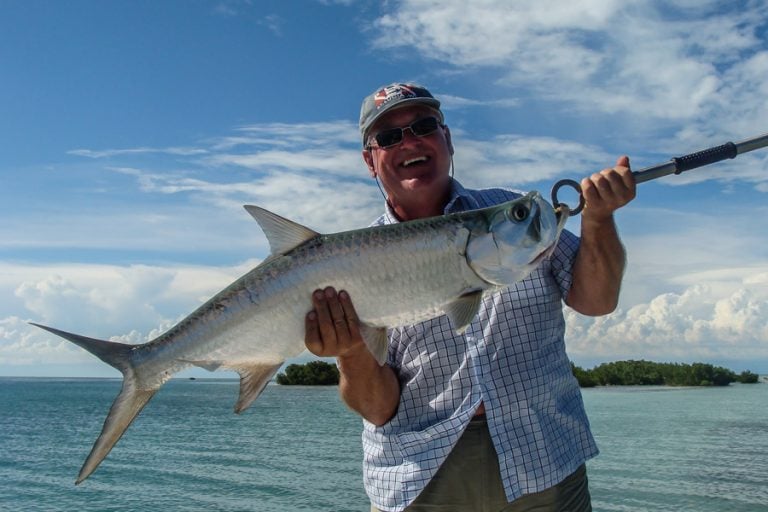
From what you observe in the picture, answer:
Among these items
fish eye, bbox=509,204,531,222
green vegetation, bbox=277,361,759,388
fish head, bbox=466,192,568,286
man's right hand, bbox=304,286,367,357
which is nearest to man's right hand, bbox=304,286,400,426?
man's right hand, bbox=304,286,367,357

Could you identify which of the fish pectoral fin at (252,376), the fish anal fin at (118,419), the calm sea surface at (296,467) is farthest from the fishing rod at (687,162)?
the calm sea surface at (296,467)

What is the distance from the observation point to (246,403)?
11.7ft

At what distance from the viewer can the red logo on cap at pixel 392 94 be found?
422 cm

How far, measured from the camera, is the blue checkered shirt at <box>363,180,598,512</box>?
3.69 m

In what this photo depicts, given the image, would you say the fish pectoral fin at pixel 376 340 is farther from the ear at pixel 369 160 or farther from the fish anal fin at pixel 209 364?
the ear at pixel 369 160

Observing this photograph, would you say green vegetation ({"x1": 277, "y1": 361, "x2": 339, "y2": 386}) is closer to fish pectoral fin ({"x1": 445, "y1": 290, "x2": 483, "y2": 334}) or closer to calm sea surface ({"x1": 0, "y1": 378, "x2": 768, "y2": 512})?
calm sea surface ({"x1": 0, "y1": 378, "x2": 768, "y2": 512})

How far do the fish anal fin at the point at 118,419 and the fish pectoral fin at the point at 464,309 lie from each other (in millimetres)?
1610

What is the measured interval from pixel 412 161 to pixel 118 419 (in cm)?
221

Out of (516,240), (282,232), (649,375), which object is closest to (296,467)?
(282,232)

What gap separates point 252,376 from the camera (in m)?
3.58

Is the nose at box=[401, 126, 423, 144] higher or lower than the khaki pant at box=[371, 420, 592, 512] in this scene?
higher

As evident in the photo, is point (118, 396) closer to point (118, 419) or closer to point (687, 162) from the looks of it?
point (118, 419)

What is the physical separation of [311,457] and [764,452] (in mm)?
17994

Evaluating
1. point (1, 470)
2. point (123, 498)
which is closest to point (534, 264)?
point (123, 498)
